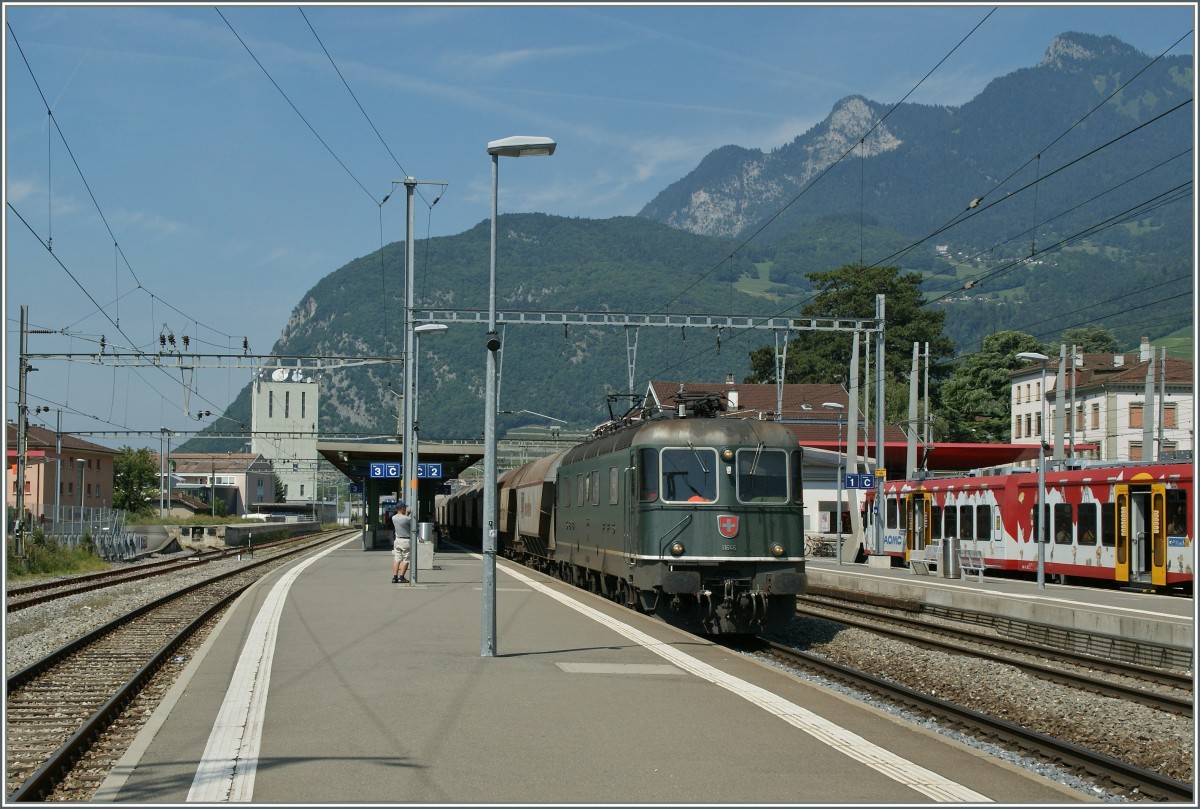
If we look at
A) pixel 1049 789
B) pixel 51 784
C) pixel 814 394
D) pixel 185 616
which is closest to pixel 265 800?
pixel 51 784

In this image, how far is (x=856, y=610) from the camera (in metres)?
24.0

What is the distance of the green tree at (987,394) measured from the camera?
91500 mm

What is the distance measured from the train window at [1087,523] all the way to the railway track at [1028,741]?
14.9 meters

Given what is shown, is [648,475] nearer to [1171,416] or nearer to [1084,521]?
[1084,521]

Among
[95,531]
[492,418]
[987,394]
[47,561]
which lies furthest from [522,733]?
[987,394]

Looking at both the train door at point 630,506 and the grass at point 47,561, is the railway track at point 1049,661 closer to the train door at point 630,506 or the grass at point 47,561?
the train door at point 630,506

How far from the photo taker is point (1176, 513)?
24891 mm

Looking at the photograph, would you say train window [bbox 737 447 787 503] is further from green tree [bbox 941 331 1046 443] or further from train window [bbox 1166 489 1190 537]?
green tree [bbox 941 331 1046 443]

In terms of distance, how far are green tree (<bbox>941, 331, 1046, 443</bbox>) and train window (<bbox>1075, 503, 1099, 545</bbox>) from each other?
62.3m

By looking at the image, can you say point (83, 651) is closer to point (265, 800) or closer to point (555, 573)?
point (265, 800)

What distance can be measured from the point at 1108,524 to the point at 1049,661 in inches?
440

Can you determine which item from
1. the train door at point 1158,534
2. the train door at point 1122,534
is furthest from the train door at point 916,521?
the train door at point 1158,534

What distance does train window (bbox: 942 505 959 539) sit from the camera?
117 feet

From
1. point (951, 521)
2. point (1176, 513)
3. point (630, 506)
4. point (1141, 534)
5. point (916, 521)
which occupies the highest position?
point (630, 506)
